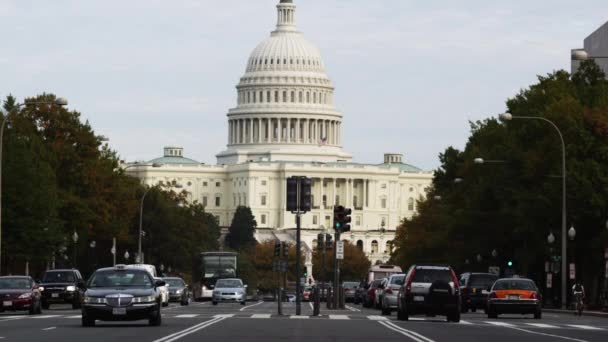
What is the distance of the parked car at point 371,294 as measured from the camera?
266 feet

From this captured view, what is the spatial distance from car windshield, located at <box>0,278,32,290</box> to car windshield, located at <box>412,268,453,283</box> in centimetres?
1334

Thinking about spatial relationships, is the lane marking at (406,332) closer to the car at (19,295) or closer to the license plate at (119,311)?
Result: the license plate at (119,311)

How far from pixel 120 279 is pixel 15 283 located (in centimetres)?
1587

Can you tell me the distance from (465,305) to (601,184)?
606 inches

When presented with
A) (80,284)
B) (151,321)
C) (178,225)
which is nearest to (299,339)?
(151,321)

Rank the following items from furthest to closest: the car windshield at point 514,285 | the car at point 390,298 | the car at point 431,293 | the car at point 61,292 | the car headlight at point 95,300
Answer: the car at point 61,292 → the car at point 390,298 → the car windshield at point 514,285 → the car at point 431,293 → the car headlight at point 95,300

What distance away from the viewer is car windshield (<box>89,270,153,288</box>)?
4250 cm

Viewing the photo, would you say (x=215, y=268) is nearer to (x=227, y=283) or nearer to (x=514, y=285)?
(x=227, y=283)

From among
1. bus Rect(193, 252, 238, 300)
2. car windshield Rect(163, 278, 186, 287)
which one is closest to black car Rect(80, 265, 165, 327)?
car windshield Rect(163, 278, 186, 287)

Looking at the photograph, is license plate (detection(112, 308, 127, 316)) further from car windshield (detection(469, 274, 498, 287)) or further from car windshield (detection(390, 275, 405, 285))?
car windshield (detection(469, 274, 498, 287))

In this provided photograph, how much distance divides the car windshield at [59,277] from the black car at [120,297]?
28.0 metres

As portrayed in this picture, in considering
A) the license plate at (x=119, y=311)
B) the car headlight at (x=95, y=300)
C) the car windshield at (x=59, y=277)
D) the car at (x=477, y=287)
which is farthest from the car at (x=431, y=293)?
the car windshield at (x=59, y=277)

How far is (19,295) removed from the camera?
56781mm

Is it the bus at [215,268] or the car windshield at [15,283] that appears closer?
the car windshield at [15,283]
